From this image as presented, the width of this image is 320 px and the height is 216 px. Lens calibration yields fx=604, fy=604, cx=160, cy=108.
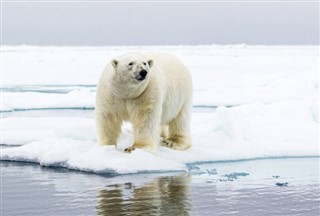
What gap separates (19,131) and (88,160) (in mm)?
2715

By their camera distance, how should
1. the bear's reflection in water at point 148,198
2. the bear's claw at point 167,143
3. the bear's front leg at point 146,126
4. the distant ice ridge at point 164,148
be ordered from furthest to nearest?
the bear's claw at point 167,143
the bear's front leg at point 146,126
the distant ice ridge at point 164,148
the bear's reflection in water at point 148,198

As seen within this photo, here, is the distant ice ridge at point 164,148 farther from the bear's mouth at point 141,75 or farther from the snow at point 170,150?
the bear's mouth at point 141,75

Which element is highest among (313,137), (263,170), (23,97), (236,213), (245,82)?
(245,82)

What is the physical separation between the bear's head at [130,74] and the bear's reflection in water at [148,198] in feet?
3.09

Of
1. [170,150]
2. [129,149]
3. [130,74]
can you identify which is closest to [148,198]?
[129,149]

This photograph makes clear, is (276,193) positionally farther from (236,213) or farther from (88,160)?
(88,160)

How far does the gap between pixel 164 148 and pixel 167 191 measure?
1.80 m

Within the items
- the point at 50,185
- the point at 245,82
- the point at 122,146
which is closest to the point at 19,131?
the point at 122,146

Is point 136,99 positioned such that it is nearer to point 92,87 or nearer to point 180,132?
point 180,132

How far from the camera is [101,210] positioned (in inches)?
157

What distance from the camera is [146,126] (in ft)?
19.3

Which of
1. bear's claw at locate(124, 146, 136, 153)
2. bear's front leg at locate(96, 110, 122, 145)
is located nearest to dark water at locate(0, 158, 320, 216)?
bear's claw at locate(124, 146, 136, 153)

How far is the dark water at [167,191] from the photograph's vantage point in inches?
160

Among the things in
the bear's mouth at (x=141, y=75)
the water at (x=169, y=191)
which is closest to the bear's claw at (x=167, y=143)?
the water at (x=169, y=191)
